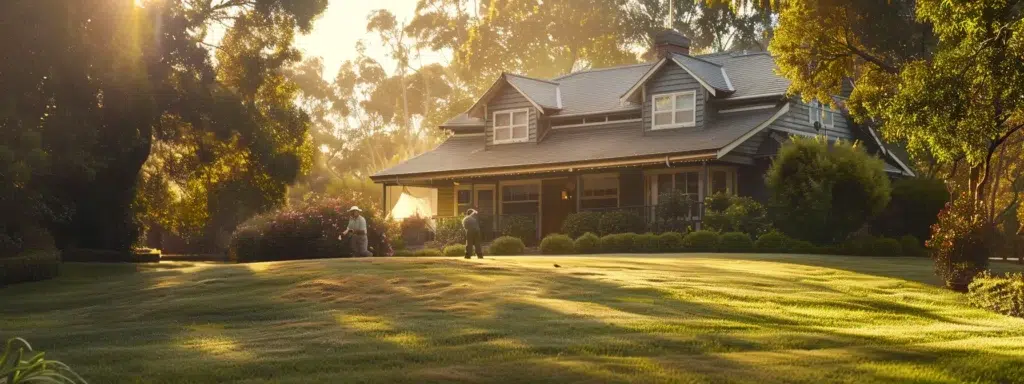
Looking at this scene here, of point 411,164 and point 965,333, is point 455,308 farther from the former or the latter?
point 411,164

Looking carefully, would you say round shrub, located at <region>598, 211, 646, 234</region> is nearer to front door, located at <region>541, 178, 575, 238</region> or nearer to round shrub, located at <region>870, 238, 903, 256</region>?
front door, located at <region>541, 178, 575, 238</region>

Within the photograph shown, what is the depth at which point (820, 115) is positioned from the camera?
43.8 m

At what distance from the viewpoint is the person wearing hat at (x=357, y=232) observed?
106 feet

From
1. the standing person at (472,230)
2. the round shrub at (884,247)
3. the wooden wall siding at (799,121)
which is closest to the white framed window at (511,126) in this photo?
the wooden wall siding at (799,121)

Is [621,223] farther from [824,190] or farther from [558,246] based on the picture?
[824,190]

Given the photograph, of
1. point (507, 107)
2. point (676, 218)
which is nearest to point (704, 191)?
point (676, 218)

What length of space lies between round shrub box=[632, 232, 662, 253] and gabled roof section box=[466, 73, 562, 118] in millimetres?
11132

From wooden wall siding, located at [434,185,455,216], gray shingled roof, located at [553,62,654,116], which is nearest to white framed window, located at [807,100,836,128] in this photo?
gray shingled roof, located at [553,62,654,116]

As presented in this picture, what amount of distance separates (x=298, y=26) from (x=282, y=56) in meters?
1.59

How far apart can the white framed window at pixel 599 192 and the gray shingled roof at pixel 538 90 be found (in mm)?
3812

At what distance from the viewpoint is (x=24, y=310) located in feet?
66.6

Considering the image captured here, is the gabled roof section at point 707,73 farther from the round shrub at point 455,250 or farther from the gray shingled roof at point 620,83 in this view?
the round shrub at point 455,250

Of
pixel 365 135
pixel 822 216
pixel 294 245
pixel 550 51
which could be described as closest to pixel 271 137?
pixel 294 245

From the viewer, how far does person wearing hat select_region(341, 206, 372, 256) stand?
3231 cm
